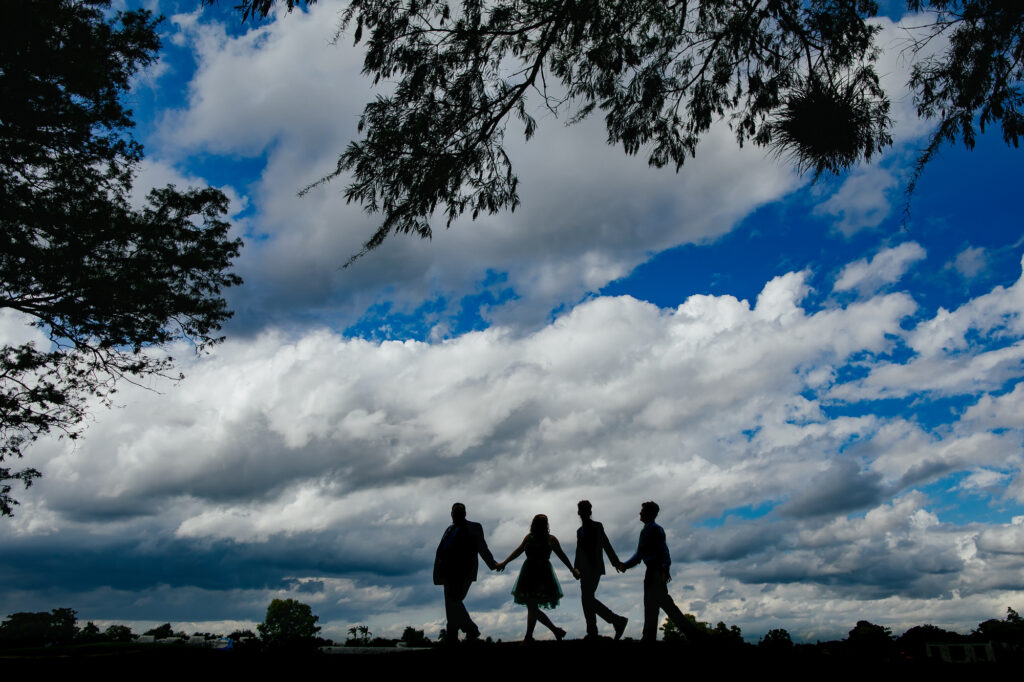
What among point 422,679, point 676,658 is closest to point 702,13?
point 676,658

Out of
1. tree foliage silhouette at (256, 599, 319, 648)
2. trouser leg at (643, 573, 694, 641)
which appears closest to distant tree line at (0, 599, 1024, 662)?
trouser leg at (643, 573, 694, 641)

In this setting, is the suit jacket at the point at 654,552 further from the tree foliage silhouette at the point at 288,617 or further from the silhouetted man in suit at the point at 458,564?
the tree foliage silhouette at the point at 288,617

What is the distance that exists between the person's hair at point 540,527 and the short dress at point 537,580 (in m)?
0.07

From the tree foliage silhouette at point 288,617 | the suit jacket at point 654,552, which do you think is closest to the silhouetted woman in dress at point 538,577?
the suit jacket at point 654,552

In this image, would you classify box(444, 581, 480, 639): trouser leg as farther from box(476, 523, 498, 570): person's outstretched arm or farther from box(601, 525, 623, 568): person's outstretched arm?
box(601, 525, 623, 568): person's outstretched arm

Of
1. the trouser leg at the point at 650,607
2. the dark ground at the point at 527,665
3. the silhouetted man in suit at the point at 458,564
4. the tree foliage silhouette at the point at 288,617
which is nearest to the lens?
the dark ground at the point at 527,665

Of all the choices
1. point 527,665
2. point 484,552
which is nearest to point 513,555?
point 484,552

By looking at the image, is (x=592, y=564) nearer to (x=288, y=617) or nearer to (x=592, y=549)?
(x=592, y=549)

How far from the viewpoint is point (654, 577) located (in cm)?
787

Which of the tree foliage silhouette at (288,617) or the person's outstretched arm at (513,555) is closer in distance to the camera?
the person's outstretched arm at (513,555)

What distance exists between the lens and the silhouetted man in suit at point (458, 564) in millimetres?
8062

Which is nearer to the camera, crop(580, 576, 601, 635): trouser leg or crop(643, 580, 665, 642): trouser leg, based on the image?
crop(643, 580, 665, 642): trouser leg

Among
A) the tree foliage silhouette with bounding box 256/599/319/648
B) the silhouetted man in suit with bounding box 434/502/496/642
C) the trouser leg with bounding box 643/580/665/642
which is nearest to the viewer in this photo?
the trouser leg with bounding box 643/580/665/642

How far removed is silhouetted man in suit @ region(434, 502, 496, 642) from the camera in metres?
8.06
